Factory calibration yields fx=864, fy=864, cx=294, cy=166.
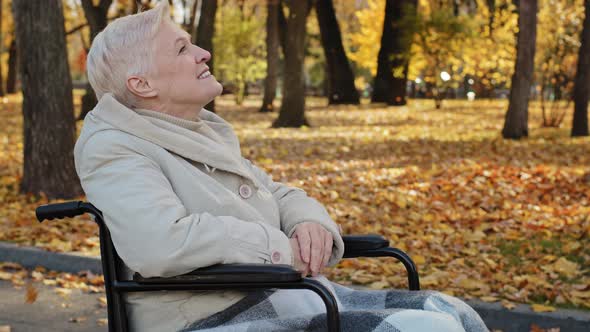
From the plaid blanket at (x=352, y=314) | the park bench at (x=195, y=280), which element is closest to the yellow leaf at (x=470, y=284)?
the plaid blanket at (x=352, y=314)

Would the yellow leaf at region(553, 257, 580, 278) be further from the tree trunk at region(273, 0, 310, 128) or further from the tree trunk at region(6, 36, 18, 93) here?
the tree trunk at region(6, 36, 18, 93)

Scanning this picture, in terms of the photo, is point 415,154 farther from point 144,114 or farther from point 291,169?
point 144,114

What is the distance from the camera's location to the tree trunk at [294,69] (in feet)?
65.6

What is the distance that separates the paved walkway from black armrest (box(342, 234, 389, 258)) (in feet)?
8.72

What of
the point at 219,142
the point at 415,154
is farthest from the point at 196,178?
the point at 415,154

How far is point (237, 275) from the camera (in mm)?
2252

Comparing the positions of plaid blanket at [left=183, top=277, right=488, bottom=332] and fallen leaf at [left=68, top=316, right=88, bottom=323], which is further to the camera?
fallen leaf at [left=68, top=316, right=88, bottom=323]

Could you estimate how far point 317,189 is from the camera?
33.6 ft

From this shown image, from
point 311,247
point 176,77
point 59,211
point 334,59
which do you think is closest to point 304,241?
point 311,247

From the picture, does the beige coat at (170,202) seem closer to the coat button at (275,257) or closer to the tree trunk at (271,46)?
the coat button at (275,257)

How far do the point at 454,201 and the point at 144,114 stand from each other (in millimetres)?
7105

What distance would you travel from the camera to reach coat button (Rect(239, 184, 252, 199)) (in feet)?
8.53

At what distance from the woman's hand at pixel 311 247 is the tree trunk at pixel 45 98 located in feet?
21.9

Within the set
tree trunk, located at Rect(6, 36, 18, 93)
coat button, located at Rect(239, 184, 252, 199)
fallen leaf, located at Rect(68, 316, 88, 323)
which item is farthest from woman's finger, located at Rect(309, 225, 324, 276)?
tree trunk, located at Rect(6, 36, 18, 93)
